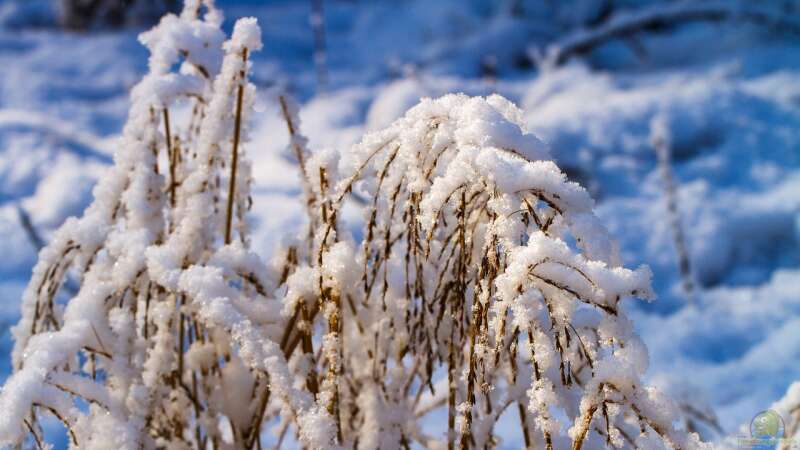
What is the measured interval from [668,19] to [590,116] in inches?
87.5

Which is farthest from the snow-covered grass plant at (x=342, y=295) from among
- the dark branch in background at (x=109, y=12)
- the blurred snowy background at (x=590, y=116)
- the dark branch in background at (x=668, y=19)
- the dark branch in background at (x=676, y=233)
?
the dark branch in background at (x=109, y=12)

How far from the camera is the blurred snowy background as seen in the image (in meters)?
2.75

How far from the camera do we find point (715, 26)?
6.15 m

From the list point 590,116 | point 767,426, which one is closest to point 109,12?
point 590,116

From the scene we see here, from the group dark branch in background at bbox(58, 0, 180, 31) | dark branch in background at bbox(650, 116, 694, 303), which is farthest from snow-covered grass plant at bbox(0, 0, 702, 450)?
dark branch in background at bbox(58, 0, 180, 31)

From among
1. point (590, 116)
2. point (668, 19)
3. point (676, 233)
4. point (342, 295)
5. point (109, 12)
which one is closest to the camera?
point (342, 295)

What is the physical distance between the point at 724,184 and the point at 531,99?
1487mm

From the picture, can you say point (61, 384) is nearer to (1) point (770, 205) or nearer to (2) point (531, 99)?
(1) point (770, 205)

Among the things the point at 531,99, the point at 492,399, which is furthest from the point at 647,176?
the point at 492,399

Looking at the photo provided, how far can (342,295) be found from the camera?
3.89 feet

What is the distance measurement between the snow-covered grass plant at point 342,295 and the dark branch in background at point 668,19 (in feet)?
14.7

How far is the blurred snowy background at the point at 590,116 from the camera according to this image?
2746 mm

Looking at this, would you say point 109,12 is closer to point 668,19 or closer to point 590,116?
point 590,116

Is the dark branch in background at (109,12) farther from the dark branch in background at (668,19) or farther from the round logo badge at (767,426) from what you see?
the round logo badge at (767,426)
